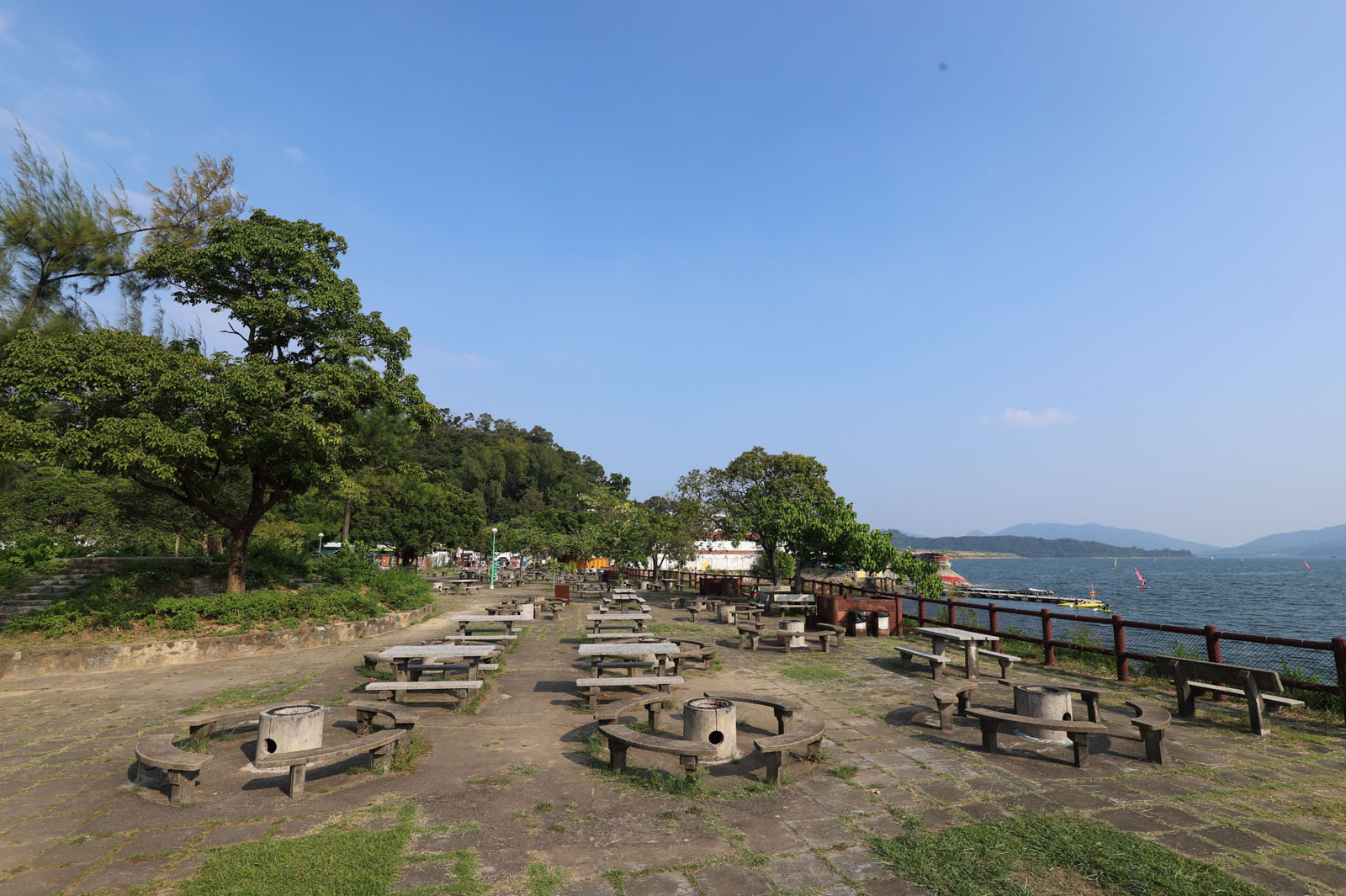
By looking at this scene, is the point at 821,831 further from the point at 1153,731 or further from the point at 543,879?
the point at 1153,731

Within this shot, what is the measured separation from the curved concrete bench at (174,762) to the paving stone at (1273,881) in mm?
6864

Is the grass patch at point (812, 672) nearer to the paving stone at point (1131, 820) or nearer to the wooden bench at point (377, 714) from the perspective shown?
the paving stone at point (1131, 820)

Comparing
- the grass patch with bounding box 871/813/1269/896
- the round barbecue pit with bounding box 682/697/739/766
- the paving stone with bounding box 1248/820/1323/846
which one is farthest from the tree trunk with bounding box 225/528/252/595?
the paving stone with bounding box 1248/820/1323/846

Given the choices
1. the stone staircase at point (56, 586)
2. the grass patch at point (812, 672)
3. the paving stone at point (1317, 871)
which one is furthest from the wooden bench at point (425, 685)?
the stone staircase at point (56, 586)

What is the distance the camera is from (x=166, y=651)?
35.5 feet

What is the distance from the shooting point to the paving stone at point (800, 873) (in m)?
3.58

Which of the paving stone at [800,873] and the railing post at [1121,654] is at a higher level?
the railing post at [1121,654]

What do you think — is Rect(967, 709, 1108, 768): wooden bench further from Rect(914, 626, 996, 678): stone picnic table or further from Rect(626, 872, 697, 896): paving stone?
Rect(914, 626, 996, 678): stone picnic table

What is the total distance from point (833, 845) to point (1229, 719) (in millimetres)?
6167

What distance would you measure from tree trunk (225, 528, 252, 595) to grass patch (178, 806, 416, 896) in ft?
37.6

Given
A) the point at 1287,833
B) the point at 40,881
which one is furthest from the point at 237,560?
the point at 1287,833

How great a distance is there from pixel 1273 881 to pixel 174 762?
732cm

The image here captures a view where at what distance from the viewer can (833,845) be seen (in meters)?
4.07

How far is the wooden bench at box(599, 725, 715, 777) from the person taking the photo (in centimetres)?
495
